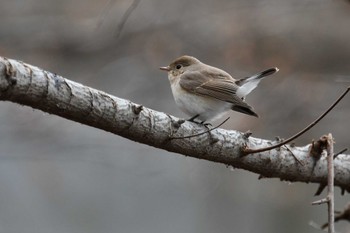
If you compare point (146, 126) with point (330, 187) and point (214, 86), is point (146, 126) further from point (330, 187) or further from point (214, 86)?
point (214, 86)

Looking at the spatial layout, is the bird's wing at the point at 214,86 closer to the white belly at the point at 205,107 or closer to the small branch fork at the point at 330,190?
the white belly at the point at 205,107

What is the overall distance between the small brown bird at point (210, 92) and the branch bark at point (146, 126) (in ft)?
1.66

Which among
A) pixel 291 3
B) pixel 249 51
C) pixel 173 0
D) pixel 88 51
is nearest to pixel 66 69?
pixel 88 51

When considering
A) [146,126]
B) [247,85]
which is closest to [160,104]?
[247,85]

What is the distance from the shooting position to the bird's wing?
379cm

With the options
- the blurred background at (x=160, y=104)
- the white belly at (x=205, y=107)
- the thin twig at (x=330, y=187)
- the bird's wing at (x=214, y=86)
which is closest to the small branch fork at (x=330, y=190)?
the thin twig at (x=330, y=187)

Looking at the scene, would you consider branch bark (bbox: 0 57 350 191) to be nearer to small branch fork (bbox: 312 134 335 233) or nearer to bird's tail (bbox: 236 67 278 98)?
small branch fork (bbox: 312 134 335 233)

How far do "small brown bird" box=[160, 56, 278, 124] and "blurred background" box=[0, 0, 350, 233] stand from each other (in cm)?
234

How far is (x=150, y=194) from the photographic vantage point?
7398 mm

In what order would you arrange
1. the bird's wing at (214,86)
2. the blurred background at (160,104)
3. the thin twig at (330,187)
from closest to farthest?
the thin twig at (330,187), the bird's wing at (214,86), the blurred background at (160,104)

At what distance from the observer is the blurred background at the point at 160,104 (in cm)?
674

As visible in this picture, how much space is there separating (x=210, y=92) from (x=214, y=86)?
0.09 meters

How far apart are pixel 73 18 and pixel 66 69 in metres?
0.68

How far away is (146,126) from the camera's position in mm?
2674
